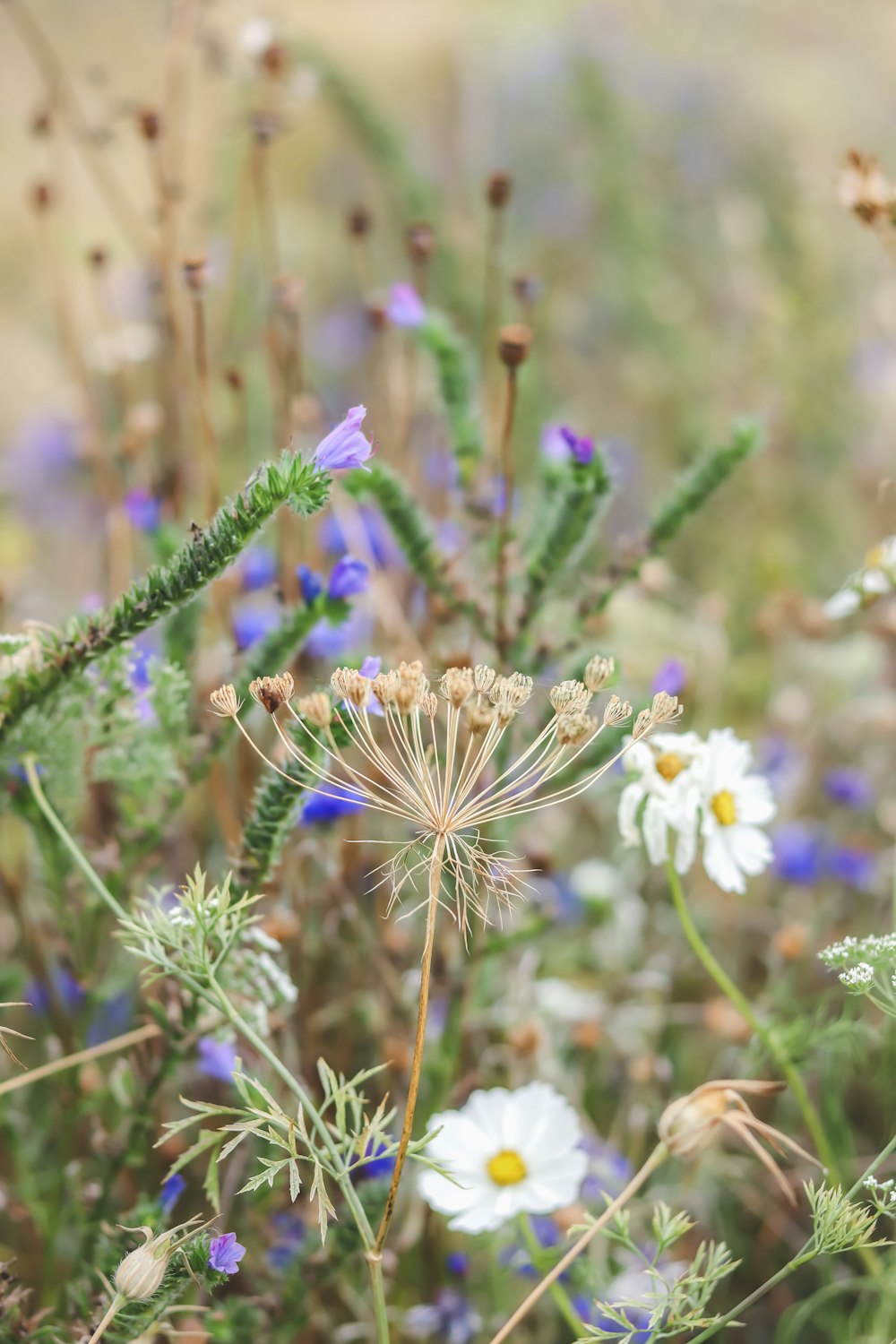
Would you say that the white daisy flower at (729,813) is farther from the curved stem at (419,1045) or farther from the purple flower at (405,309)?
the purple flower at (405,309)

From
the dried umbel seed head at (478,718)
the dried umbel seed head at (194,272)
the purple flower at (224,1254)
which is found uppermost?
the dried umbel seed head at (194,272)

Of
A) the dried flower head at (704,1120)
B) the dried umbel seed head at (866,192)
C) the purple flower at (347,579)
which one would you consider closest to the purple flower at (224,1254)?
the dried flower head at (704,1120)

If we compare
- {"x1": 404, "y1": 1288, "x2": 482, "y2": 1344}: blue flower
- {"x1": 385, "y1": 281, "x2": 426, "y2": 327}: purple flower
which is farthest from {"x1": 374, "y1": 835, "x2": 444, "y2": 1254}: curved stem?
{"x1": 385, "y1": 281, "x2": 426, "y2": 327}: purple flower

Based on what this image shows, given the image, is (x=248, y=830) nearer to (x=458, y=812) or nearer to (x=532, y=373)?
(x=458, y=812)

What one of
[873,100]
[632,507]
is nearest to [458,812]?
[632,507]

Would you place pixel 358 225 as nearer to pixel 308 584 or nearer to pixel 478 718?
pixel 308 584

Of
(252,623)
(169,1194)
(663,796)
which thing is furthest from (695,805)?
(252,623)
